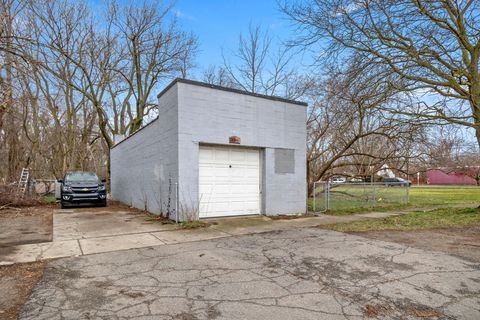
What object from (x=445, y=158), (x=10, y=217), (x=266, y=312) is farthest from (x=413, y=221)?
(x=10, y=217)

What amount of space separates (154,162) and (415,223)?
884 cm

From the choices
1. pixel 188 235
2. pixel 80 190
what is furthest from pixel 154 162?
pixel 80 190

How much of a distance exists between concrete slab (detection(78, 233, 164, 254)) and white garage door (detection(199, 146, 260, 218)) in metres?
2.67

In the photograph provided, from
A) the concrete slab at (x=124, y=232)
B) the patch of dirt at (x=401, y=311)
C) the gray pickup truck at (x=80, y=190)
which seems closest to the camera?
the patch of dirt at (x=401, y=311)

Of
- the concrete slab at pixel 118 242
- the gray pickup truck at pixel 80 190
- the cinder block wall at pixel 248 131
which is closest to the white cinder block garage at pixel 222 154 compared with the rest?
the cinder block wall at pixel 248 131

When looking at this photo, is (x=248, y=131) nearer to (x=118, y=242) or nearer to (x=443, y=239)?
(x=118, y=242)

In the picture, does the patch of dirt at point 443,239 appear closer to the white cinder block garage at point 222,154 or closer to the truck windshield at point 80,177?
the white cinder block garage at point 222,154

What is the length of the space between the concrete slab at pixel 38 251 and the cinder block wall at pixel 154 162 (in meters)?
3.44

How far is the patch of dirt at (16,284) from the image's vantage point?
362cm

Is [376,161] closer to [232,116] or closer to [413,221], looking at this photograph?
[413,221]

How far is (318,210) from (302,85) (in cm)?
971

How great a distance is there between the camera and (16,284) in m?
4.42

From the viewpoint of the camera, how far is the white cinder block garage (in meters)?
9.52

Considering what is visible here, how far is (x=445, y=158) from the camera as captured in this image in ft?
46.6
